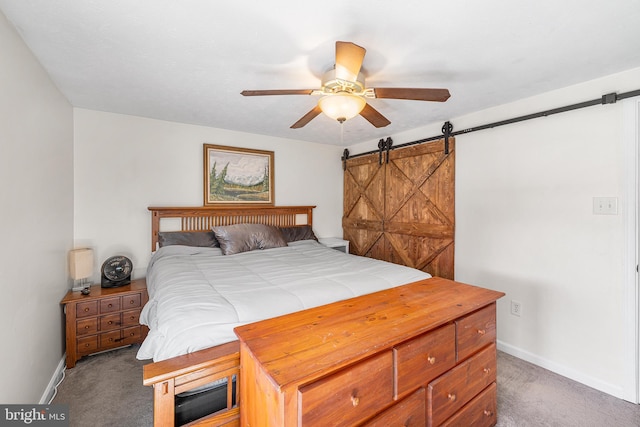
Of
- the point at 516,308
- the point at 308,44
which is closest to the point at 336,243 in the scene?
the point at 516,308

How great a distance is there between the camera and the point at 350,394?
3.49 feet

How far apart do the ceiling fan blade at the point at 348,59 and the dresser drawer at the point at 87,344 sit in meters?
3.14

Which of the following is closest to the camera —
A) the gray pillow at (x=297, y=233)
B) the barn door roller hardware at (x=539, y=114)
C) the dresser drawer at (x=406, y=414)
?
the dresser drawer at (x=406, y=414)

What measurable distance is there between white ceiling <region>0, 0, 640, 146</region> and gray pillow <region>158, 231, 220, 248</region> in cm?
148

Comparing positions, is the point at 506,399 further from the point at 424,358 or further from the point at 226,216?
the point at 226,216

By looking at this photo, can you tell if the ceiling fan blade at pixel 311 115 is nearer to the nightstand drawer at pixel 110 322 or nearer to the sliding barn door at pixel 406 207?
the sliding barn door at pixel 406 207

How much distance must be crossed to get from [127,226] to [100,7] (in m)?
2.41

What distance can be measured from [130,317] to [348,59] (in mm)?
3057

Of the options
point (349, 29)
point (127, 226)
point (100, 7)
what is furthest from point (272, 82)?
point (127, 226)

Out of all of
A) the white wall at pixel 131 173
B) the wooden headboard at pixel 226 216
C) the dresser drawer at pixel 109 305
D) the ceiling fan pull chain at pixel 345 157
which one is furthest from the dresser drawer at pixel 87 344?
the ceiling fan pull chain at pixel 345 157

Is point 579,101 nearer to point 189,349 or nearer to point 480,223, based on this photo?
point 480,223

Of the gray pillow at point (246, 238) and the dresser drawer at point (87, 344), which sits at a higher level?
the gray pillow at point (246, 238)

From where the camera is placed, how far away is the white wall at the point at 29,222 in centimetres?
148

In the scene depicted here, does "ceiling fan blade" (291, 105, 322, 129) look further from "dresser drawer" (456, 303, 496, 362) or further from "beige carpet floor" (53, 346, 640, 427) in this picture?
"beige carpet floor" (53, 346, 640, 427)
